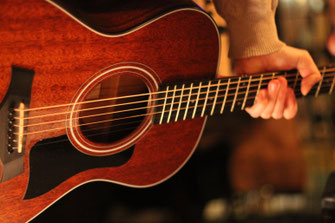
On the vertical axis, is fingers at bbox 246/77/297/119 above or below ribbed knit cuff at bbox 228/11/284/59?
below

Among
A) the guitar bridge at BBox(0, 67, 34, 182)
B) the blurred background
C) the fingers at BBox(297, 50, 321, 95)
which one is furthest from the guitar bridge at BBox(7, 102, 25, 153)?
the blurred background

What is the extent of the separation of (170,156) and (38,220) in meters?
0.40

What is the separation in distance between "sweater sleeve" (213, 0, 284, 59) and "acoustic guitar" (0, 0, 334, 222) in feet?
0.25

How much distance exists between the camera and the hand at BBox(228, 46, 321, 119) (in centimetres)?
84

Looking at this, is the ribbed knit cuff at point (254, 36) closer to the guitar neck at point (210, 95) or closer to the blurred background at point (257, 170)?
the guitar neck at point (210, 95)

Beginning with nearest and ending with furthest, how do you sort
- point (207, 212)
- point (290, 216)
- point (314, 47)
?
point (207, 212)
point (290, 216)
point (314, 47)

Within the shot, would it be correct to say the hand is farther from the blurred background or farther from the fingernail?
the blurred background

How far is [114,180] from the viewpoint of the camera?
0.79 metres

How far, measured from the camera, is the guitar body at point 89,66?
594 millimetres

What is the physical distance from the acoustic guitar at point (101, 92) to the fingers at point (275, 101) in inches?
0.9

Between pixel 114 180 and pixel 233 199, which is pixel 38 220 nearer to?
pixel 114 180

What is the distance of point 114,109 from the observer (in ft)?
2.56

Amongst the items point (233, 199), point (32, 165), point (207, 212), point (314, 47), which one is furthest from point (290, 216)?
point (32, 165)

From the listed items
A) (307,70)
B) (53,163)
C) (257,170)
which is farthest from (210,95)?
(257,170)
